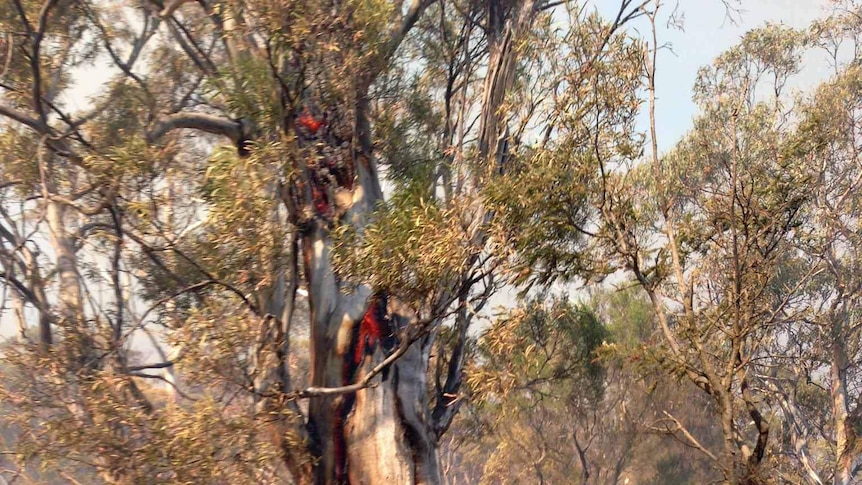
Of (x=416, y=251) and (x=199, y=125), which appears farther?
(x=199, y=125)

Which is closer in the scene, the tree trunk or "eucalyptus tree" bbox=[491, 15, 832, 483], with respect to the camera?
"eucalyptus tree" bbox=[491, 15, 832, 483]

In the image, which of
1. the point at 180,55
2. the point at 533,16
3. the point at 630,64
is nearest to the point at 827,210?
the point at 533,16

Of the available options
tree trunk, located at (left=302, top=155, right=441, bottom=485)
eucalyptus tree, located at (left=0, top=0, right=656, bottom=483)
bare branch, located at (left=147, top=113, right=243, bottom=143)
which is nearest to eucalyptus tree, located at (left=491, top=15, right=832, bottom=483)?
eucalyptus tree, located at (left=0, top=0, right=656, bottom=483)

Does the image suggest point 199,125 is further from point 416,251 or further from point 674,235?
point 674,235

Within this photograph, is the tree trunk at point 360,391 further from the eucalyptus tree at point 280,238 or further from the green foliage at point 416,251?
the green foliage at point 416,251

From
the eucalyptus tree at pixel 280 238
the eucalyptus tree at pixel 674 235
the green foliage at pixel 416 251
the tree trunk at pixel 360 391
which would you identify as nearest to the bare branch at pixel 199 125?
the eucalyptus tree at pixel 280 238

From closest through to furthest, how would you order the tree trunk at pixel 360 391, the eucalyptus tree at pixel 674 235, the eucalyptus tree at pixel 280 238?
the eucalyptus tree at pixel 674 235 < the eucalyptus tree at pixel 280 238 < the tree trunk at pixel 360 391

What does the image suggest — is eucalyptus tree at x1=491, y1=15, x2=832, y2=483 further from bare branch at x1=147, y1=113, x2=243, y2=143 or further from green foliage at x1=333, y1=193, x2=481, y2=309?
bare branch at x1=147, y1=113, x2=243, y2=143

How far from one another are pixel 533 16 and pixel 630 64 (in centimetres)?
258

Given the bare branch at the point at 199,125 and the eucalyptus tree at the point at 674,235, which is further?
the bare branch at the point at 199,125

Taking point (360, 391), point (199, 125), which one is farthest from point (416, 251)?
point (199, 125)

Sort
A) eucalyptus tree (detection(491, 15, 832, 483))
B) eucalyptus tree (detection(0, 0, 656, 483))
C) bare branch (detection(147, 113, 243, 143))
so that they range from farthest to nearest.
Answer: bare branch (detection(147, 113, 243, 143)) < eucalyptus tree (detection(0, 0, 656, 483)) < eucalyptus tree (detection(491, 15, 832, 483))

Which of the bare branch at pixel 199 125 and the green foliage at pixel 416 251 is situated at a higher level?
the bare branch at pixel 199 125

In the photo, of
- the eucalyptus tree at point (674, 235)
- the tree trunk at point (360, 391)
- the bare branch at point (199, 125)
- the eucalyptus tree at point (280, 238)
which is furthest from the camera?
the bare branch at point (199, 125)
